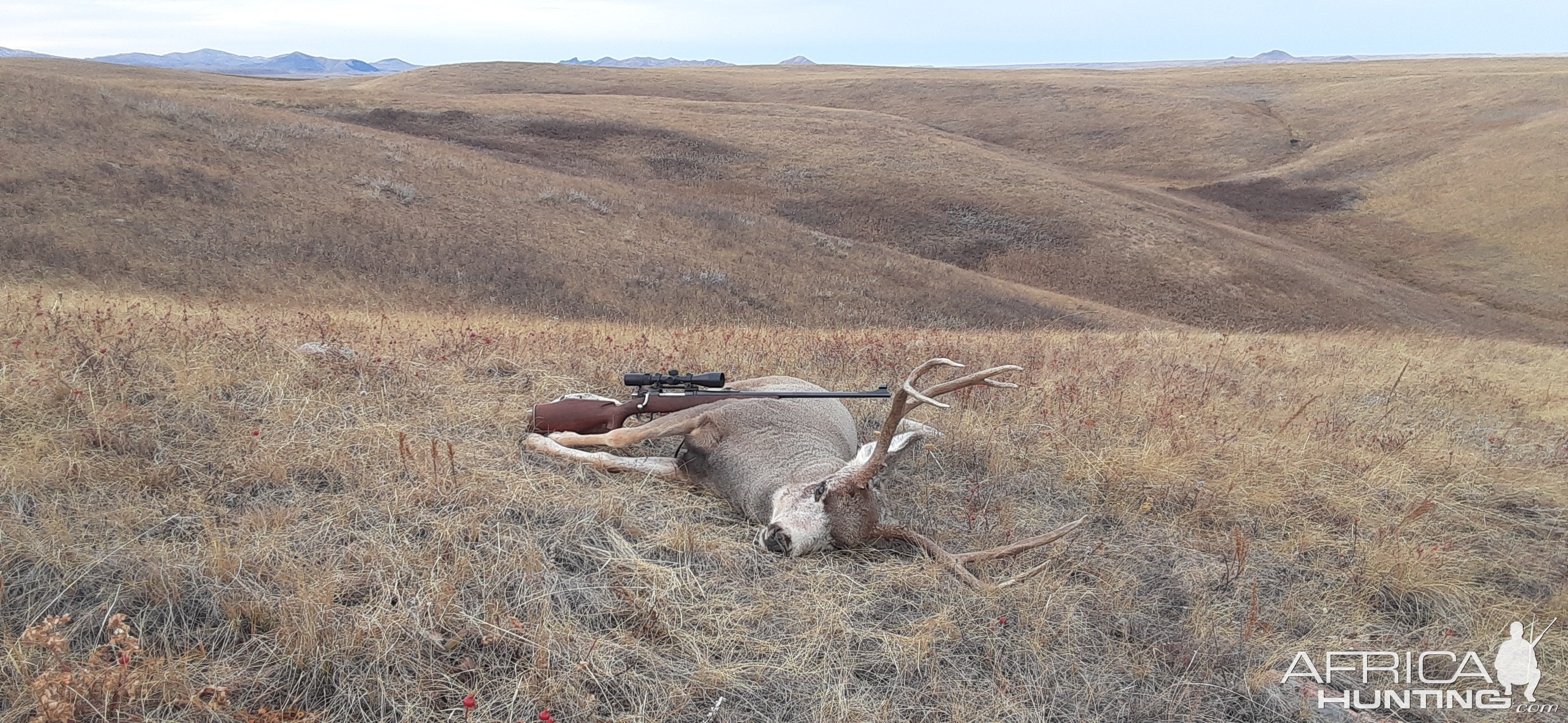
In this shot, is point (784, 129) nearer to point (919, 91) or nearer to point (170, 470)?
point (919, 91)

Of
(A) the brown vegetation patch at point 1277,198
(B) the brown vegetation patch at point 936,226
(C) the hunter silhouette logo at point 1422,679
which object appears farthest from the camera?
(A) the brown vegetation patch at point 1277,198

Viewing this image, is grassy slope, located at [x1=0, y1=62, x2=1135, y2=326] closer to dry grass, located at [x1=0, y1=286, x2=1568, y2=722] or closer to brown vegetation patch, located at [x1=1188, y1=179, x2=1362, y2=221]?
dry grass, located at [x1=0, y1=286, x2=1568, y2=722]

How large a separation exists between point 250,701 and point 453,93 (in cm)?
5922

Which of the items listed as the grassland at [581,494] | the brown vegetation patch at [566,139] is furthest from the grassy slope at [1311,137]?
the grassland at [581,494]

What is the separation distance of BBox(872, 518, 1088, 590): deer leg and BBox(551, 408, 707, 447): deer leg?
1.67 meters

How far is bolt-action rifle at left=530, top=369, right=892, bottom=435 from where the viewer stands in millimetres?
5738

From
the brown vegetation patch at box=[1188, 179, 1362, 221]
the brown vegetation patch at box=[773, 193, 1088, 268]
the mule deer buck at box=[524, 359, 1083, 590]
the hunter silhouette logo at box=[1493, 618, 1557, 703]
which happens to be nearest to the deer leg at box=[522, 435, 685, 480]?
the mule deer buck at box=[524, 359, 1083, 590]

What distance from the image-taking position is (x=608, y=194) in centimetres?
2628

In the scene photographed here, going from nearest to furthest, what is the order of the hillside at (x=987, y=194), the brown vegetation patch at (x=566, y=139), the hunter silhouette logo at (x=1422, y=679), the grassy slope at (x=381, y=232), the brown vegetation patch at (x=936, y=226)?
the hunter silhouette logo at (x=1422, y=679), the grassy slope at (x=381, y=232), the hillside at (x=987, y=194), the brown vegetation patch at (x=936, y=226), the brown vegetation patch at (x=566, y=139)

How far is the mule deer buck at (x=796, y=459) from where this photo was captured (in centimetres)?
428

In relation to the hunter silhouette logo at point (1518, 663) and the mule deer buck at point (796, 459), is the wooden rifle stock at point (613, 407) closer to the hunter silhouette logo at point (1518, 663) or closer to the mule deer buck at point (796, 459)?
the mule deer buck at point (796, 459)

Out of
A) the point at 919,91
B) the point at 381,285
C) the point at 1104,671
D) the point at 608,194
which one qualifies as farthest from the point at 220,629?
the point at 919,91

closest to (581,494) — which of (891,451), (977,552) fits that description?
(891,451)

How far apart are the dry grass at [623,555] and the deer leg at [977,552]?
0.32ft
